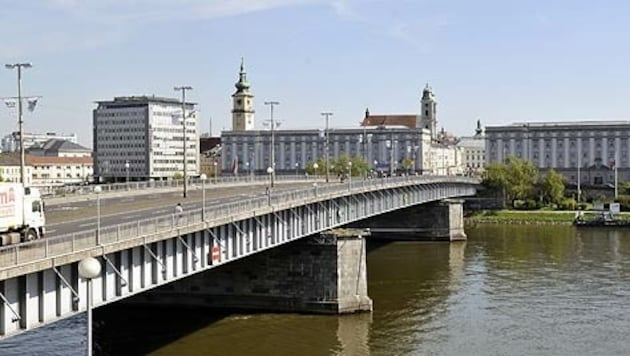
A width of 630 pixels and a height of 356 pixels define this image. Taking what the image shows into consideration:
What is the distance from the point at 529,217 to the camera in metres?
145

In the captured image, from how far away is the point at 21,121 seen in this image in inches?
1764

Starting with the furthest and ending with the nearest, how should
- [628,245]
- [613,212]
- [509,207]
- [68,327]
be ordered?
1. [509,207]
2. [613,212]
3. [628,245]
4. [68,327]

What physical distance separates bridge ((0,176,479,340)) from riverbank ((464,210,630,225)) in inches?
2422

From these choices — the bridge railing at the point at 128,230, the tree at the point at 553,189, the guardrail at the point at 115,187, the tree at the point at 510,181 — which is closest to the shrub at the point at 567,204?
the tree at the point at 553,189

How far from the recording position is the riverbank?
14088 cm

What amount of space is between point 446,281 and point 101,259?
4609cm

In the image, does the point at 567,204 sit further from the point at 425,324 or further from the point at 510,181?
the point at 425,324

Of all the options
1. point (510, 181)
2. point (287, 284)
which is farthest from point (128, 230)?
point (510, 181)

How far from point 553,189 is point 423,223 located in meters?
50.3

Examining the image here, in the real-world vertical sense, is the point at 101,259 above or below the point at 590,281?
above

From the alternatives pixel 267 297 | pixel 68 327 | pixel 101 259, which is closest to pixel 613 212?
pixel 267 297

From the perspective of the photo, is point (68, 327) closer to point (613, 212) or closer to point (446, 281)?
point (446, 281)

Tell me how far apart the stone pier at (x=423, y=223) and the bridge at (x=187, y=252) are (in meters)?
29.3

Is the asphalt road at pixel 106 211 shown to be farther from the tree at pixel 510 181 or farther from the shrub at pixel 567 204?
the shrub at pixel 567 204
